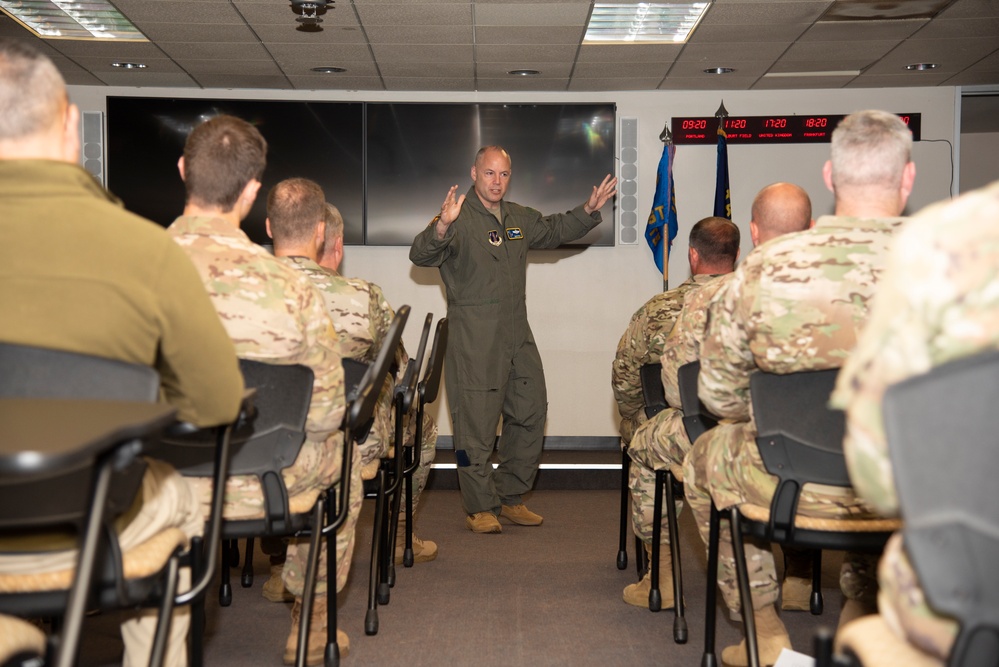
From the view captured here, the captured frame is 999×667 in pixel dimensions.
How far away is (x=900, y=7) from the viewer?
5027 mm

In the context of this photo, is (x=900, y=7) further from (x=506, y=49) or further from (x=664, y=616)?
(x=664, y=616)

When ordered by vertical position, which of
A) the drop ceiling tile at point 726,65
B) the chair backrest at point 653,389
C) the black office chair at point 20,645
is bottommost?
the black office chair at point 20,645

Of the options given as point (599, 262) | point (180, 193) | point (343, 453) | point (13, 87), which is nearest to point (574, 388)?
point (599, 262)

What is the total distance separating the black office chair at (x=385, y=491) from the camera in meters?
2.99

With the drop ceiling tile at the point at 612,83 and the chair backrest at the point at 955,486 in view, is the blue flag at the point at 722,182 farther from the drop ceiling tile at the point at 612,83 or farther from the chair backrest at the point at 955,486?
the chair backrest at the point at 955,486

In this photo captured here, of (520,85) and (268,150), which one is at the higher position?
(520,85)

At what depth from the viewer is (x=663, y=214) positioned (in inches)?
266

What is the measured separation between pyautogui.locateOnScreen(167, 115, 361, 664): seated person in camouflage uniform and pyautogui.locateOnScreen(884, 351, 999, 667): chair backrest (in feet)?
4.75

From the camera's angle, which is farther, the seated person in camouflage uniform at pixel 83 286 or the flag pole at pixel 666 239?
the flag pole at pixel 666 239

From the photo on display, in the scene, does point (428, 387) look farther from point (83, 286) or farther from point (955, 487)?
point (955, 487)

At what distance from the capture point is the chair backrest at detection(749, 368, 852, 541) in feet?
6.48

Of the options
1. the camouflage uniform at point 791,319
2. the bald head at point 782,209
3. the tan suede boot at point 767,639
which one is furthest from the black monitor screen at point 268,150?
the camouflage uniform at point 791,319

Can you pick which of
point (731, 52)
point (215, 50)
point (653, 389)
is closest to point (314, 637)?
point (653, 389)

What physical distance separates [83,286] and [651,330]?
241 centimetres
